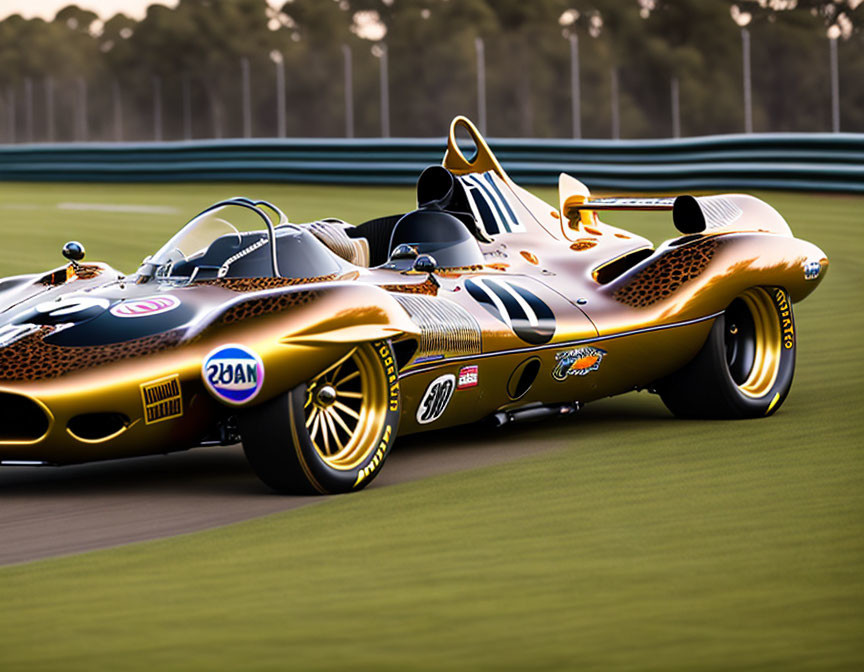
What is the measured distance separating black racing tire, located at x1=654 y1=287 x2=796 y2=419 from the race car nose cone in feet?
9.36

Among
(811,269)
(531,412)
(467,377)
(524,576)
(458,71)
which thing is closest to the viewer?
(524,576)

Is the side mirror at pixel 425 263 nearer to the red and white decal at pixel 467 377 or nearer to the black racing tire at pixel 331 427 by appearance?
the red and white decal at pixel 467 377

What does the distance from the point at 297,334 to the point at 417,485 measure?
962mm

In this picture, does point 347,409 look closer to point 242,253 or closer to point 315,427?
point 315,427

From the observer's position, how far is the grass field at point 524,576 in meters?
4.70

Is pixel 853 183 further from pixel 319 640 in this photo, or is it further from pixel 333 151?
pixel 319 640

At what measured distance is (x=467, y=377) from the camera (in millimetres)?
8023

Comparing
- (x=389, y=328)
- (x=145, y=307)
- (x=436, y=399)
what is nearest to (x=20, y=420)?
(x=145, y=307)

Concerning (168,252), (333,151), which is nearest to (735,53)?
(333,151)

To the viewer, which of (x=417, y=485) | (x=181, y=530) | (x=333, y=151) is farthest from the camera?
(x=333, y=151)

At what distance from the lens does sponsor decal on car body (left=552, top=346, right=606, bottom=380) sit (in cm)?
857

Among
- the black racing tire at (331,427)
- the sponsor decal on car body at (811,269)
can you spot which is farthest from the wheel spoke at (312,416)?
the sponsor decal on car body at (811,269)

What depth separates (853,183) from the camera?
21312 mm

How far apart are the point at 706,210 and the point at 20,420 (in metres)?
4.61
